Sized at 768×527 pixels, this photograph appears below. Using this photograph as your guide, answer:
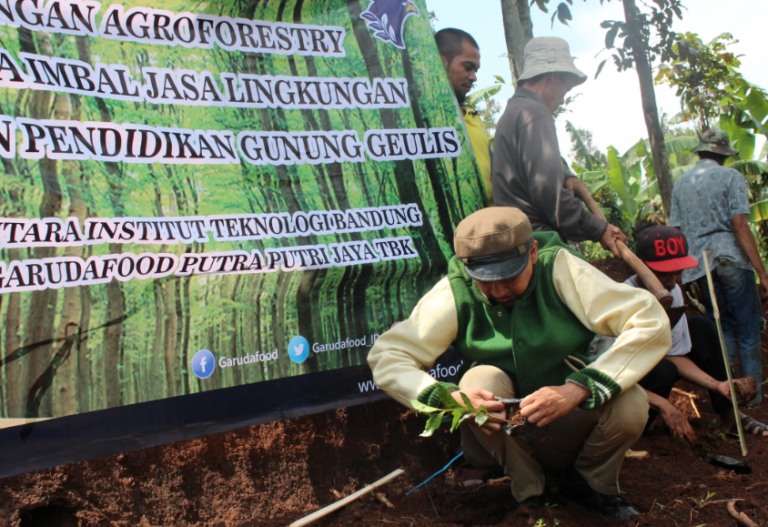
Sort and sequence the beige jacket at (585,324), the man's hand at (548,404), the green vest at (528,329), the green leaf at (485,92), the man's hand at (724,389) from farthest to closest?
the green leaf at (485,92) → the man's hand at (724,389) → the green vest at (528,329) → the beige jacket at (585,324) → the man's hand at (548,404)

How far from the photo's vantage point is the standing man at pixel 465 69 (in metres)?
3.26

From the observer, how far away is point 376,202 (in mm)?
2898

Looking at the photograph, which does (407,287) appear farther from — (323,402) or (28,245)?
(28,245)

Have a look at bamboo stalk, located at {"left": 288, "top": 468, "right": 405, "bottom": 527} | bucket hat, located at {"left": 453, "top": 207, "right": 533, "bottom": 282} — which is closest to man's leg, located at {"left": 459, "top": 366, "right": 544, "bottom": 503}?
bucket hat, located at {"left": 453, "top": 207, "right": 533, "bottom": 282}

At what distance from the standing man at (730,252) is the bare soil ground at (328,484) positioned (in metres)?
1.13

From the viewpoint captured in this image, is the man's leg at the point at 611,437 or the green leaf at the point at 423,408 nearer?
the green leaf at the point at 423,408

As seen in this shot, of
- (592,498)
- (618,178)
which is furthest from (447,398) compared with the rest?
(618,178)

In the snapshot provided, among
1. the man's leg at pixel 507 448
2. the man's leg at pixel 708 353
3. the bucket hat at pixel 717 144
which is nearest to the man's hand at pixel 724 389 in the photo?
the man's leg at pixel 708 353

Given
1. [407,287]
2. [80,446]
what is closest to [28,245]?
[80,446]

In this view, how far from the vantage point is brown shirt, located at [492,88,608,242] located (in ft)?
9.61

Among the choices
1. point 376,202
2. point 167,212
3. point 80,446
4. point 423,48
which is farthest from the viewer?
point 423,48

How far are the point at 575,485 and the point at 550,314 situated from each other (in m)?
0.73

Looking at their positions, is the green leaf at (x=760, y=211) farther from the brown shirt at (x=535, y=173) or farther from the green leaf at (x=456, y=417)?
the green leaf at (x=456, y=417)

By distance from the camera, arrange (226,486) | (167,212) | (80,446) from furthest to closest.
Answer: (226,486) < (167,212) < (80,446)
